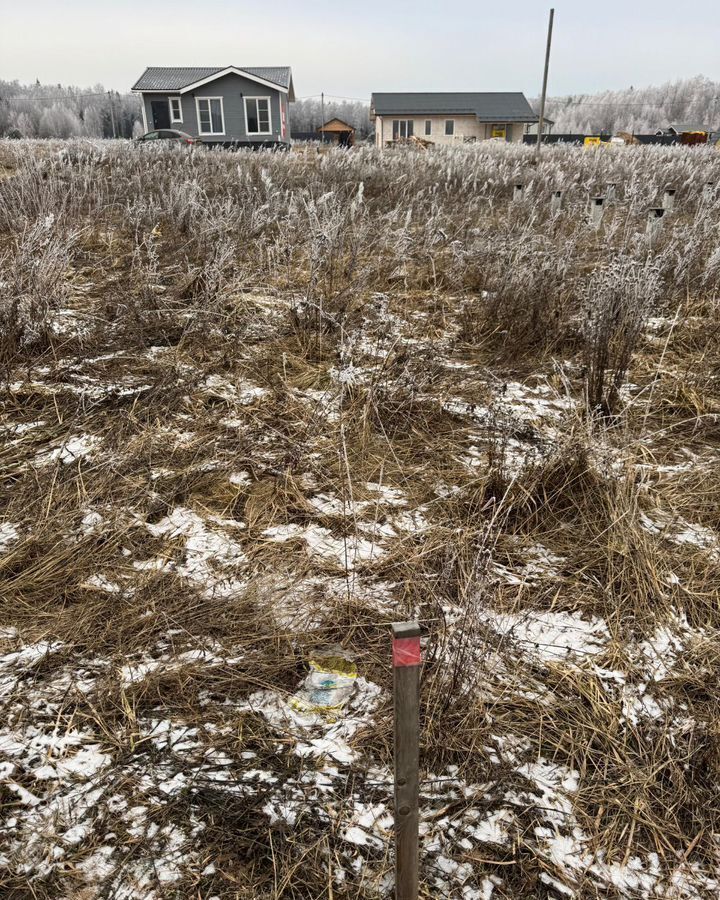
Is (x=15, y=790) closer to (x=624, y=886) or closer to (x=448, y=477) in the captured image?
(x=624, y=886)

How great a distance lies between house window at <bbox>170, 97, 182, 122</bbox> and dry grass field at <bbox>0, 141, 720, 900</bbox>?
991 inches

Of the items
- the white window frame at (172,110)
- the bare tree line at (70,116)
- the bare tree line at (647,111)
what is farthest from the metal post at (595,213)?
the bare tree line at (647,111)

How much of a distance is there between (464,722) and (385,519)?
0.96 metres

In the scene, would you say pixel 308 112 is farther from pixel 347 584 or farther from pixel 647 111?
pixel 347 584

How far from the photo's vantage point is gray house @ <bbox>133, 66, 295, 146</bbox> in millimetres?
24406

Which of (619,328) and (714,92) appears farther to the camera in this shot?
(714,92)

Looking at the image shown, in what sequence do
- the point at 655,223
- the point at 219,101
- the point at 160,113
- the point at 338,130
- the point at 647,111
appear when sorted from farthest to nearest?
1. the point at 647,111
2. the point at 338,130
3. the point at 160,113
4. the point at 219,101
5. the point at 655,223

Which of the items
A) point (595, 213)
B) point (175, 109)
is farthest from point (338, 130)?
point (595, 213)

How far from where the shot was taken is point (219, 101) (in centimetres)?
2498

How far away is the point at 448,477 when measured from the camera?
2.62 meters

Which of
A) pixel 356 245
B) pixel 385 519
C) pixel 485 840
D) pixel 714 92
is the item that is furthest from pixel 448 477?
pixel 714 92

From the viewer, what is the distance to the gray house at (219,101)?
2441 cm

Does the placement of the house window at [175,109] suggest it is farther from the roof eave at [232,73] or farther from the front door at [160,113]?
the roof eave at [232,73]

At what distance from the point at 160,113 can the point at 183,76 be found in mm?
1801
